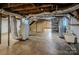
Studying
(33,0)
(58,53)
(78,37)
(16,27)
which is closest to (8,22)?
(16,27)

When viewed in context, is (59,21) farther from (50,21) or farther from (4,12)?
(4,12)

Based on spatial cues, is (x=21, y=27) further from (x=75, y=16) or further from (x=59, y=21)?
(x=75, y=16)

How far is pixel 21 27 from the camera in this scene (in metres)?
3.42

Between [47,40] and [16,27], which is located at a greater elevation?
[16,27]

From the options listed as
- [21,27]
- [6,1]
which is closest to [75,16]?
[21,27]

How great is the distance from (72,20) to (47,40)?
56 cm

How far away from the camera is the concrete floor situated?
11.0 feet

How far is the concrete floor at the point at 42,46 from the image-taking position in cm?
334

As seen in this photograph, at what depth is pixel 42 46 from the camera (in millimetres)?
3367

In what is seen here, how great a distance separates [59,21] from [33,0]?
58cm

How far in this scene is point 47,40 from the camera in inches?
133

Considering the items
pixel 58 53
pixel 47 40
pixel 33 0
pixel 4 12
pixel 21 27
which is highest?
pixel 33 0

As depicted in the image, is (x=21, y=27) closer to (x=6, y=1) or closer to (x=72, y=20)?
(x=6, y=1)

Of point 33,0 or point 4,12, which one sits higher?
point 33,0
